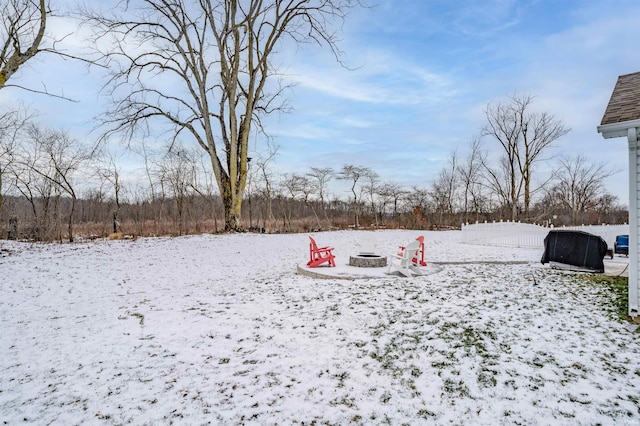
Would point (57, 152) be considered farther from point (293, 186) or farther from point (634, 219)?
point (634, 219)

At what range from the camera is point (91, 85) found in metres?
13.0

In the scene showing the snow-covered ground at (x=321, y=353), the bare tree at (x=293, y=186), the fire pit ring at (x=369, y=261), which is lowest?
the snow-covered ground at (x=321, y=353)

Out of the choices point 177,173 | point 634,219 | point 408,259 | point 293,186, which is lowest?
point 408,259

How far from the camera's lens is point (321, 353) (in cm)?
335

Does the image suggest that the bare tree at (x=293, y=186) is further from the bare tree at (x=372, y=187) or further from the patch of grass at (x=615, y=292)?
the patch of grass at (x=615, y=292)

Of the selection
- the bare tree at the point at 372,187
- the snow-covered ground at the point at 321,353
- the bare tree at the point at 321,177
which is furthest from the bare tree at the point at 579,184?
the snow-covered ground at the point at 321,353

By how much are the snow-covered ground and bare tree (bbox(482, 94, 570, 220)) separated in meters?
23.8

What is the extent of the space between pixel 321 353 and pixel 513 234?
13.1 metres

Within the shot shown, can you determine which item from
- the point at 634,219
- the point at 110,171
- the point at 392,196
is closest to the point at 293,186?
the point at 392,196

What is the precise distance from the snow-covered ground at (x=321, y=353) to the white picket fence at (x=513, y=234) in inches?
291

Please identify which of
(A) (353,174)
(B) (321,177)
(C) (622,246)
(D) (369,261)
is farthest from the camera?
(B) (321,177)

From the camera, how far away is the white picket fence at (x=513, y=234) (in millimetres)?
12844

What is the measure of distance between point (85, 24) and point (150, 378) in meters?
15.1

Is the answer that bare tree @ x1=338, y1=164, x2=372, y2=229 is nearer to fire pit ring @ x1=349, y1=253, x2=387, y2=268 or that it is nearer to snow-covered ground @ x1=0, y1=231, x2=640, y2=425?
fire pit ring @ x1=349, y1=253, x2=387, y2=268
